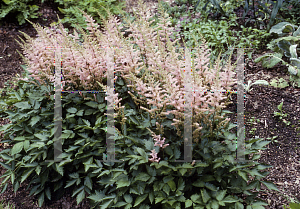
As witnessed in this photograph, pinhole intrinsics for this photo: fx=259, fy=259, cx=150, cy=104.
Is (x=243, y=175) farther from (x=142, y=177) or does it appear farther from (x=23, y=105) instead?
(x=23, y=105)

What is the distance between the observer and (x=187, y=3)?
20.1ft

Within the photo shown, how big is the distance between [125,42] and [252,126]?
2091 millimetres

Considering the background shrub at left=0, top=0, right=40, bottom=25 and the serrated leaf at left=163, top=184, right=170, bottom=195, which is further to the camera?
the background shrub at left=0, top=0, right=40, bottom=25

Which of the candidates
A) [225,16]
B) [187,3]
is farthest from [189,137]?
[187,3]

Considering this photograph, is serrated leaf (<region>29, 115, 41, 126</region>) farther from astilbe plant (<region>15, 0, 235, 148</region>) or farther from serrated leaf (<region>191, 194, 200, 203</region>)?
serrated leaf (<region>191, 194, 200, 203</region>)

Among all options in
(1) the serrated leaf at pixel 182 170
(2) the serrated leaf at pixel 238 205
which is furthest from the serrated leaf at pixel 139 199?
(2) the serrated leaf at pixel 238 205

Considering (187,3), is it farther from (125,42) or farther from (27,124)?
(27,124)

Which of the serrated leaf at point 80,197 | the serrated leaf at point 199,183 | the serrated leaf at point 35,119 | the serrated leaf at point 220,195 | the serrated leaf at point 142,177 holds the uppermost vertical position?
the serrated leaf at point 35,119

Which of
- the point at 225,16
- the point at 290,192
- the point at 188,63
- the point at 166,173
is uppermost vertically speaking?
the point at 225,16

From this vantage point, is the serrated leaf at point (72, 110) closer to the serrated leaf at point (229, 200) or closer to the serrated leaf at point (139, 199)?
the serrated leaf at point (139, 199)

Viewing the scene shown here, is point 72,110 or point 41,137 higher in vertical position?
point 72,110

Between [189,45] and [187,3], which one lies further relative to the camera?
[187,3]

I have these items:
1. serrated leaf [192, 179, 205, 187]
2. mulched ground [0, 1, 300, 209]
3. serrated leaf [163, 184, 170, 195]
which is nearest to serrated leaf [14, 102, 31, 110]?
mulched ground [0, 1, 300, 209]

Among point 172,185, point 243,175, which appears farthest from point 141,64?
point 243,175
